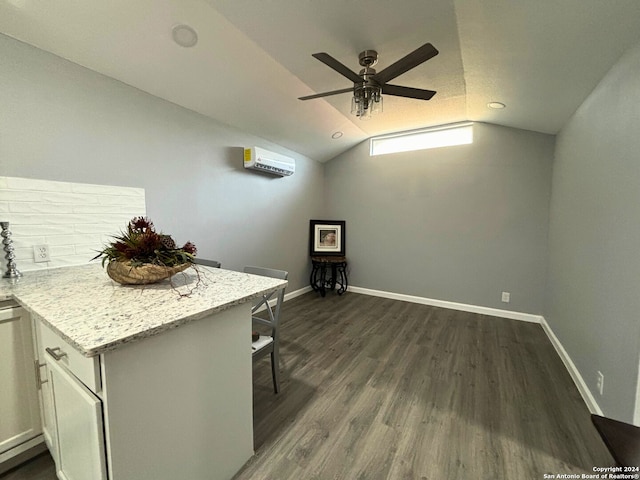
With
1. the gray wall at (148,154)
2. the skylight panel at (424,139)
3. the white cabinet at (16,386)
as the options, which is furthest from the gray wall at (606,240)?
the gray wall at (148,154)

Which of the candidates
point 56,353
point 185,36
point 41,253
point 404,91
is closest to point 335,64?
point 404,91

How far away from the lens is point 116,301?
1202mm

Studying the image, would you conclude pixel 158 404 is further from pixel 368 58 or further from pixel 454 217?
pixel 454 217

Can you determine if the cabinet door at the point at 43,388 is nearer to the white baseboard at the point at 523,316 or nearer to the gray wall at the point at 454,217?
the white baseboard at the point at 523,316

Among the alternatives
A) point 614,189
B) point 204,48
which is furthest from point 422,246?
point 204,48

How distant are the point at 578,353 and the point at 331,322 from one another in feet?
7.38

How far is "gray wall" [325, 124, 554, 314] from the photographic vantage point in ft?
11.1

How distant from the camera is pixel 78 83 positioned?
6.53 feet

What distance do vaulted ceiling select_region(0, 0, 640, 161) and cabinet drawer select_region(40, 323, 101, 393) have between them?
6.11 ft

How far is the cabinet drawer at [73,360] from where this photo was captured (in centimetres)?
90

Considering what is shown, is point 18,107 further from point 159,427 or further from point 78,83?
point 159,427

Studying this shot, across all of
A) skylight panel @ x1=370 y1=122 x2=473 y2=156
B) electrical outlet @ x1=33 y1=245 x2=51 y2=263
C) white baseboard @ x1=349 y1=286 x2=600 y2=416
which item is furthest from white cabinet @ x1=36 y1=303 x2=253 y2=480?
skylight panel @ x1=370 y1=122 x2=473 y2=156

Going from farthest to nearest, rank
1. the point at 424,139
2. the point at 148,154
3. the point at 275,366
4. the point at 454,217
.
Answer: the point at 424,139 → the point at 454,217 → the point at 148,154 → the point at 275,366

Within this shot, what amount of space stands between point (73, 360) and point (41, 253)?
133 cm
